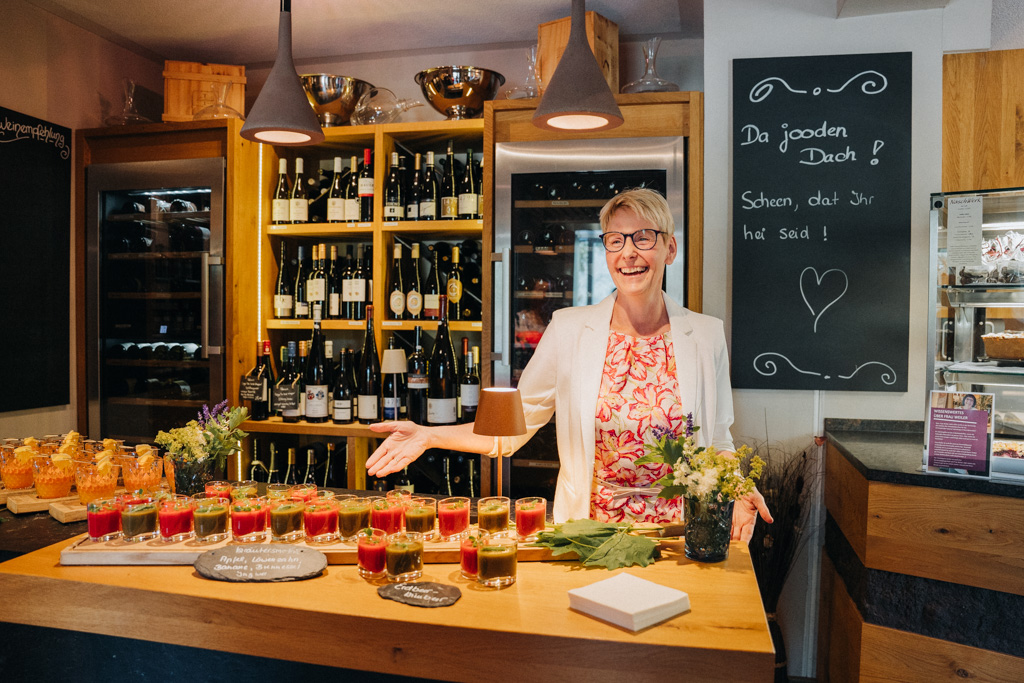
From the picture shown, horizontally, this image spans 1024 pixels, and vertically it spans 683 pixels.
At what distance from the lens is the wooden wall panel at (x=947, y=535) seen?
201cm

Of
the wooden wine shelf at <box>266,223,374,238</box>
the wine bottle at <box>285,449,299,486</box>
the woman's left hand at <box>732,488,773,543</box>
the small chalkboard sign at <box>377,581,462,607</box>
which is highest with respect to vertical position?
the wooden wine shelf at <box>266,223,374,238</box>

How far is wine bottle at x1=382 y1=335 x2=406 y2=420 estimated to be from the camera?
339cm

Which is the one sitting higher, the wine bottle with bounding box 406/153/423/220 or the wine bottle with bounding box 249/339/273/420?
the wine bottle with bounding box 406/153/423/220

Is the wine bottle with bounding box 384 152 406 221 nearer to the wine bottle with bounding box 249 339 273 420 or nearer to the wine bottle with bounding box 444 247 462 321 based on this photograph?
the wine bottle with bounding box 444 247 462 321

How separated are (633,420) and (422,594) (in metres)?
1.00

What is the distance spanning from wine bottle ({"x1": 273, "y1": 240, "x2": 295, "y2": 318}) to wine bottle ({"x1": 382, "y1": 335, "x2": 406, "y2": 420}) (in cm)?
60

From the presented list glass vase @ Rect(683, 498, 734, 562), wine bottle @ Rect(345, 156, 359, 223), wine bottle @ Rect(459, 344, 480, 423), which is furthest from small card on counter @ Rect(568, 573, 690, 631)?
wine bottle @ Rect(345, 156, 359, 223)

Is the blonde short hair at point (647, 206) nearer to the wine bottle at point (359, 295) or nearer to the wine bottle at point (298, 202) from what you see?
the wine bottle at point (359, 295)

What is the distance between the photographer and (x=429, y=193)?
139 inches

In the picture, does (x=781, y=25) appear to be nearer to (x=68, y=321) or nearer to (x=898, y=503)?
(x=898, y=503)

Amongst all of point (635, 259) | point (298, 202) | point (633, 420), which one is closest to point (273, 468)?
point (298, 202)

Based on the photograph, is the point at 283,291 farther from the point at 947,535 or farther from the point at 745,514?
the point at 947,535

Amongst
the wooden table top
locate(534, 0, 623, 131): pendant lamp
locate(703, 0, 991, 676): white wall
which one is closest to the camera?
the wooden table top

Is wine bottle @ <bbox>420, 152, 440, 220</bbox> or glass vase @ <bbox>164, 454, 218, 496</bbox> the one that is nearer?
glass vase @ <bbox>164, 454, 218, 496</bbox>
